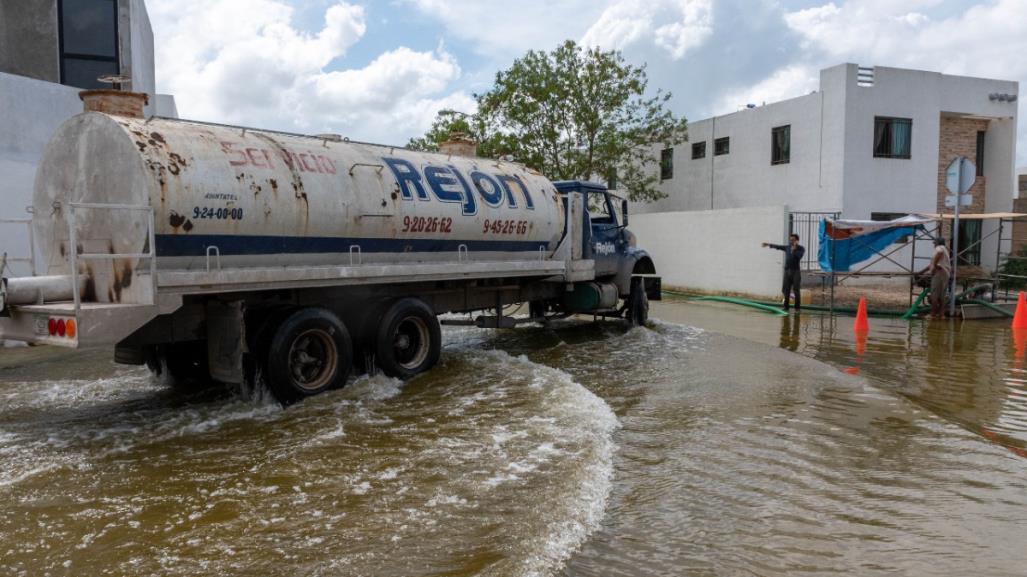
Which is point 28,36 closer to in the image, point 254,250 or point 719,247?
point 254,250

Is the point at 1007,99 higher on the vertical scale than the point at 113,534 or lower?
higher

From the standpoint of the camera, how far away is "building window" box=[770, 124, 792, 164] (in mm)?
23605

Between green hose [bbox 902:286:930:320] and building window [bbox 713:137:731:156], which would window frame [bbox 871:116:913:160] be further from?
green hose [bbox 902:286:930:320]

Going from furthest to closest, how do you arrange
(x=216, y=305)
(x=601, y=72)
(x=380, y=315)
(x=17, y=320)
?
(x=601, y=72) → (x=380, y=315) → (x=216, y=305) → (x=17, y=320)

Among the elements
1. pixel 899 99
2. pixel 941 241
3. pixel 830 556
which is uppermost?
pixel 899 99

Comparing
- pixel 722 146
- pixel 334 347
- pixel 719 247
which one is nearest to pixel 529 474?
pixel 334 347

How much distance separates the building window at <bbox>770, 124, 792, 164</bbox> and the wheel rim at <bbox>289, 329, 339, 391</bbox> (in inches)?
754

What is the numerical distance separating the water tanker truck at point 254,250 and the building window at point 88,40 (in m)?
9.80

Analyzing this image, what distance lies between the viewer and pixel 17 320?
264 inches

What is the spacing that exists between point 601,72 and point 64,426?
21243mm

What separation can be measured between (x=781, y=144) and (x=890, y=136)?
123 inches

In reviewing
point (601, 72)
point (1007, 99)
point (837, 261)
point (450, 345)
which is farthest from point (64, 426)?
point (1007, 99)

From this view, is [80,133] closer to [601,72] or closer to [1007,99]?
[601,72]

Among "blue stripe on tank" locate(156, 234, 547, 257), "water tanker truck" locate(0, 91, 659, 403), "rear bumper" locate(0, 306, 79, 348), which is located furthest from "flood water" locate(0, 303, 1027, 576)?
"blue stripe on tank" locate(156, 234, 547, 257)
